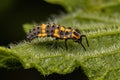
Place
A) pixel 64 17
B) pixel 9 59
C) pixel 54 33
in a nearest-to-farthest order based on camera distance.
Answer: pixel 9 59 < pixel 54 33 < pixel 64 17

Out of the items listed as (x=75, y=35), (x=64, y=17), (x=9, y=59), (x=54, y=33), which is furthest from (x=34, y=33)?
(x=64, y=17)

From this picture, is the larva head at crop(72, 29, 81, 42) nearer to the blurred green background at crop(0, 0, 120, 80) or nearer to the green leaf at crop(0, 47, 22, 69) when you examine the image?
the blurred green background at crop(0, 0, 120, 80)

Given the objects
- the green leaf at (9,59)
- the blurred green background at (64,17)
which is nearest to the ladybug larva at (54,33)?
the blurred green background at (64,17)

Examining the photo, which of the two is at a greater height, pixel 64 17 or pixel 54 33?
pixel 64 17

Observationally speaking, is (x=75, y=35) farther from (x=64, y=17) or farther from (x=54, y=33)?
(x=64, y=17)

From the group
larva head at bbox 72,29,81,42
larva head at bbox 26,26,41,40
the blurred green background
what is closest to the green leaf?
larva head at bbox 26,26,41,40

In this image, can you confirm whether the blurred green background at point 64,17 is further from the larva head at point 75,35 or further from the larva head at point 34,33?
the larva head at point 34,33

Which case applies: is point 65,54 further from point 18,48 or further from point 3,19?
point 3,19

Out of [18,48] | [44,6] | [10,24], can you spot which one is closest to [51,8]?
[44,6]

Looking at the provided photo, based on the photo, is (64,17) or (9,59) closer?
(9,59)

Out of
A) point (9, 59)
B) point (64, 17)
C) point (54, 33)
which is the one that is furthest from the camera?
point (64, 17)

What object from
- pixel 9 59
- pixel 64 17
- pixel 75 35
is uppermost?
pixel 64 17
